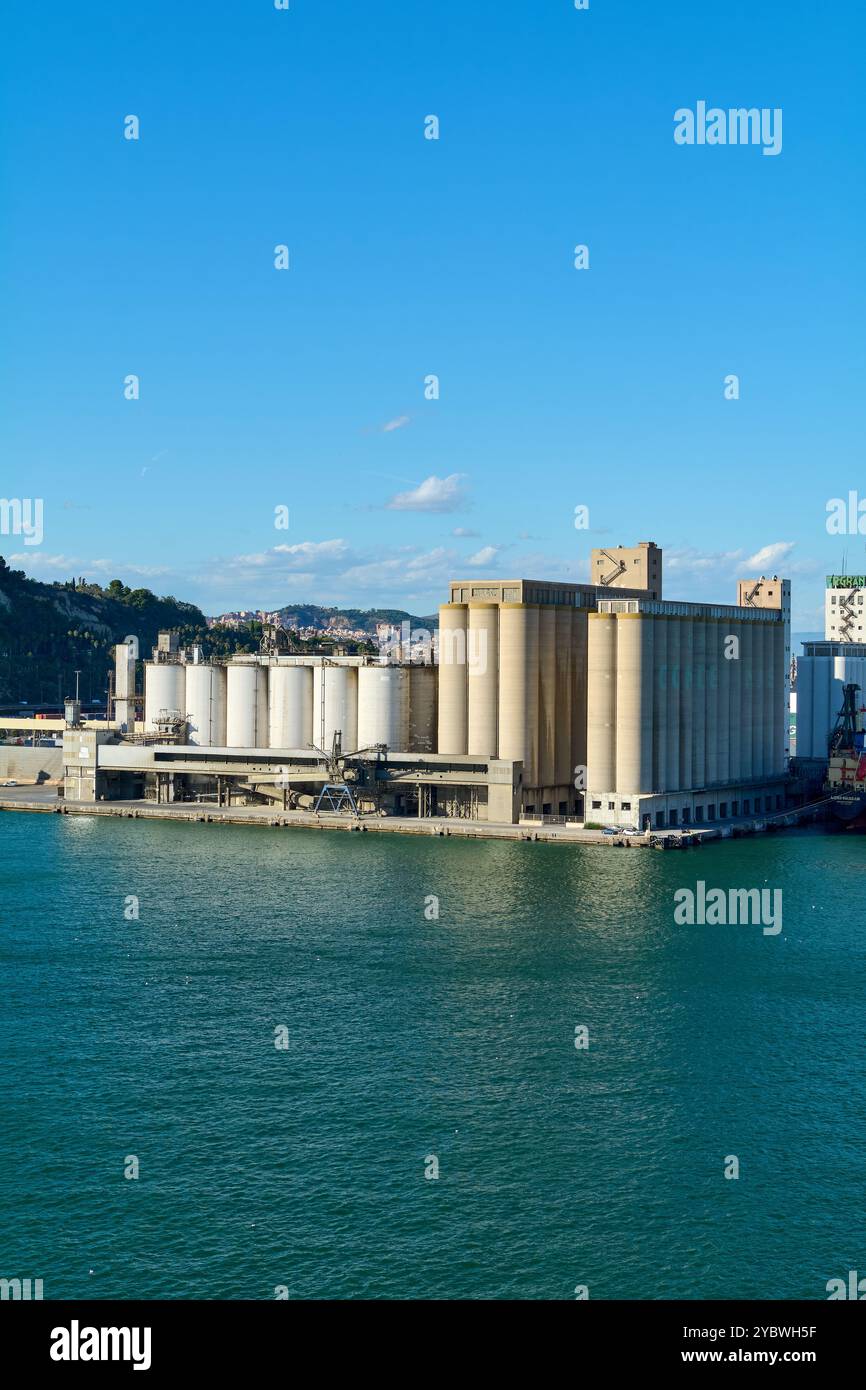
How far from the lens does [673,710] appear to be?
7731 cm

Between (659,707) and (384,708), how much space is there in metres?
16.2

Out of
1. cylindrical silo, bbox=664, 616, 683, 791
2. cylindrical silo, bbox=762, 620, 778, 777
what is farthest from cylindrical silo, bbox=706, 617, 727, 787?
cylindrical silo, bbox=762, 620, 778, 777

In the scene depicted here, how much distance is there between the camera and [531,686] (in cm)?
7825

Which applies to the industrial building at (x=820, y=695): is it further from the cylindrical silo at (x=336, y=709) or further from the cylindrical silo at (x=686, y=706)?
the cylindrical silo at (x=336, y=709)

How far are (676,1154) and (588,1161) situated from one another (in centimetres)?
190

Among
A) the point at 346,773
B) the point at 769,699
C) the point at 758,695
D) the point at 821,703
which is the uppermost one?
the point at 758,695

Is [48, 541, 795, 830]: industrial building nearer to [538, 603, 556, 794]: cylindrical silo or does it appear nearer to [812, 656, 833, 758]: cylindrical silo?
[538, 603, 556, 794]: cylindrical silo

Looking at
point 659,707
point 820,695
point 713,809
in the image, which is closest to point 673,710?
point 659,707

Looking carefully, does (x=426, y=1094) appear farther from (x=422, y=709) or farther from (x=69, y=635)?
(x=69, y=635)

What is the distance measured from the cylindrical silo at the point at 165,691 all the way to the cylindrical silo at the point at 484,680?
67.8ft

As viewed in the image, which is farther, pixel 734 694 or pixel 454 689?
pixel 734 694

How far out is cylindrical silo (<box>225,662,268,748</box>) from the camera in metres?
88.1

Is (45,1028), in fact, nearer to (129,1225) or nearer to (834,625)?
(129,1225)
